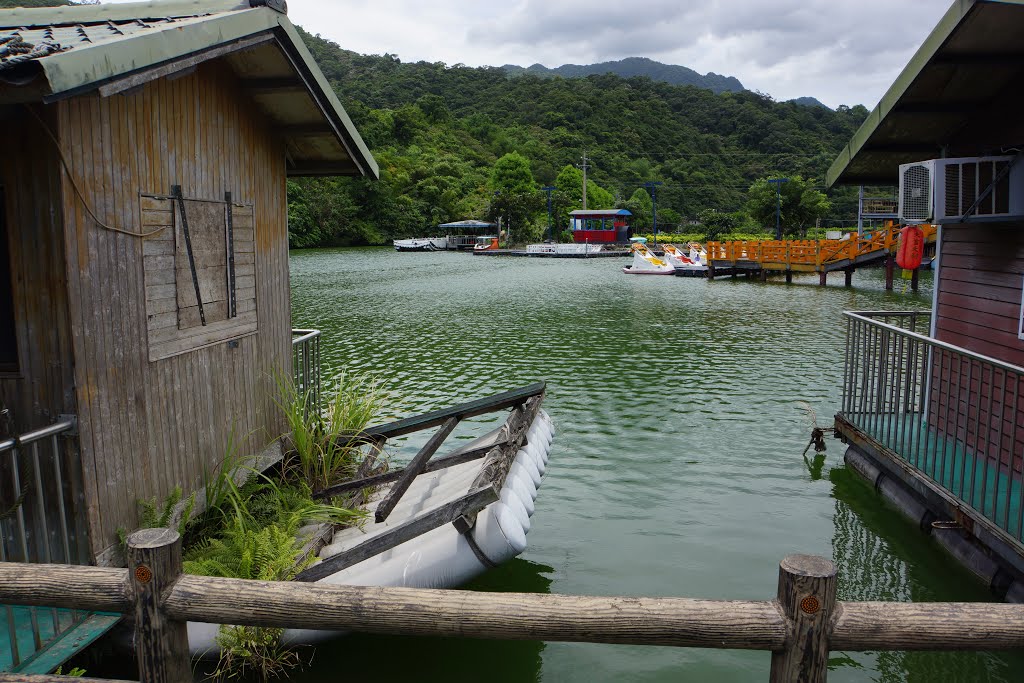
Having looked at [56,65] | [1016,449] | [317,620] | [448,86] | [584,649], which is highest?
[448,86]

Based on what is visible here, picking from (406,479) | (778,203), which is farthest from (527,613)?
(778,203)

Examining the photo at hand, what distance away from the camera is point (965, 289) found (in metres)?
7.50

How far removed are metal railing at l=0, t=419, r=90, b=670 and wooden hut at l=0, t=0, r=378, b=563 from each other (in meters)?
0.01

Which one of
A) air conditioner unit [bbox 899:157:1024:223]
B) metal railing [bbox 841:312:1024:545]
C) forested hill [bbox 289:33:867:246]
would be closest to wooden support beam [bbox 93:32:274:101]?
metal railing [bbox 841:312:1024:545]

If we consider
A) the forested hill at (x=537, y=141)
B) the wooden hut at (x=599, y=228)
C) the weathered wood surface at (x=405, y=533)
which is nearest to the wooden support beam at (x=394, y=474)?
the weathered wood surface at (x=405, y=533)

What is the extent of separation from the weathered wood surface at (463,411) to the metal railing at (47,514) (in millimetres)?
3112

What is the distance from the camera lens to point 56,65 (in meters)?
3.48

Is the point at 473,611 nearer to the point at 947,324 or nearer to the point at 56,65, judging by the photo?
the point at 56,65

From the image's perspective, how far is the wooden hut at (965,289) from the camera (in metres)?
5.78

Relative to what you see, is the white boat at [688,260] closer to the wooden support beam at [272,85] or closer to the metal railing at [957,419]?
the metal railing at [957,419]

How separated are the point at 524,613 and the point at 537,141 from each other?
110 metres

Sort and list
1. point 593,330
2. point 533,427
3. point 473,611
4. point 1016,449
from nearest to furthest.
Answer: point 473,611 < point 1016,449 < point 533,427 < point 593,330

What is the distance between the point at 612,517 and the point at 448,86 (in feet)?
423

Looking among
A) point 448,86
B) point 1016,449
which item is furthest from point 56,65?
point 448,86
